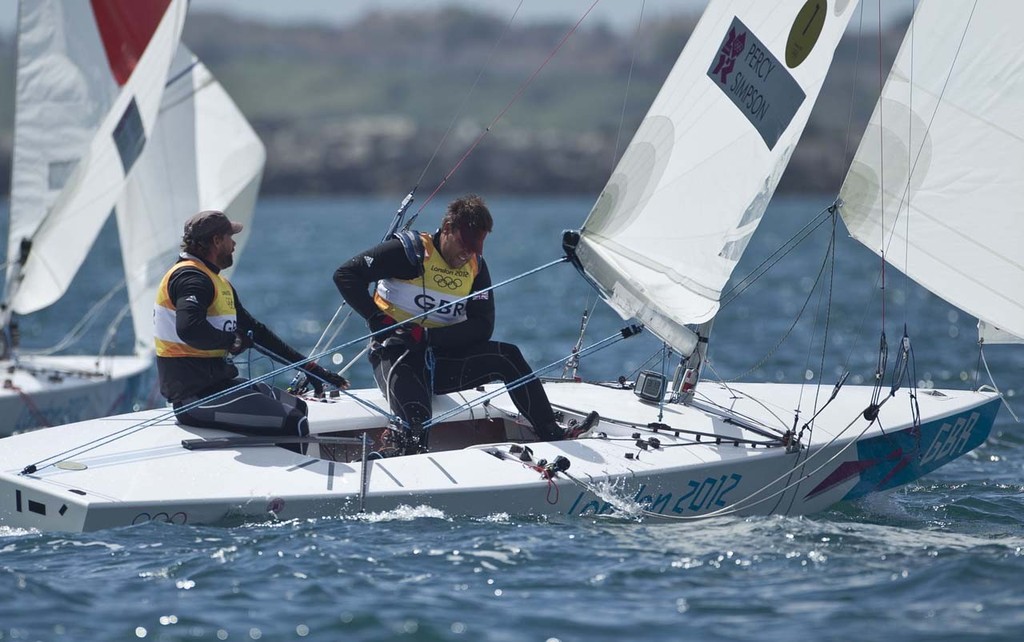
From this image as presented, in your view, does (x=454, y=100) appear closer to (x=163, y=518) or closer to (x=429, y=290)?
(x=429, y=290)

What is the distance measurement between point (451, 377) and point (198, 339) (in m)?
1.29

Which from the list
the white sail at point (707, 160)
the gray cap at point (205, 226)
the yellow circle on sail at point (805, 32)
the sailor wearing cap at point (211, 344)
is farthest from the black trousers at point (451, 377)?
the yellow circle on sail at point (805, 32)

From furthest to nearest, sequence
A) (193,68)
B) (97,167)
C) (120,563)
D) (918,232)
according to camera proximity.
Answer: (193,68)
(97,167)
(918,232)
(120,563)

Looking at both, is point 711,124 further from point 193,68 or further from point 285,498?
point 193,68

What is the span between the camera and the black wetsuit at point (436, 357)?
6.27 metres

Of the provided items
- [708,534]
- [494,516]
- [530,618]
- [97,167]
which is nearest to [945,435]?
[708,534]

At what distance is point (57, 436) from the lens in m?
6.22

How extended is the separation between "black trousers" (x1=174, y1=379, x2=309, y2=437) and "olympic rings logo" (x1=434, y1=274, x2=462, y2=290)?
0.86 metres

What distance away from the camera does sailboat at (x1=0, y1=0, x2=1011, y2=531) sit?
19.2 feet

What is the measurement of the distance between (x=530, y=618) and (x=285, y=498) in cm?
137

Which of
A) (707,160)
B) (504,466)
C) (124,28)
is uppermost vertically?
(124,28)

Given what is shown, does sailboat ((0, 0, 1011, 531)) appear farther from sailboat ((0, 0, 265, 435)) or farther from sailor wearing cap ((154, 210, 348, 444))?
sailboat ((0, 0, 265, 435))

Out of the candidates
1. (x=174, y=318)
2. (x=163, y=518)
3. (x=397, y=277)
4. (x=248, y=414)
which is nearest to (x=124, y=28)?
(x=397, y=277)

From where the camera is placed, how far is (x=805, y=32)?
6.29 meters
